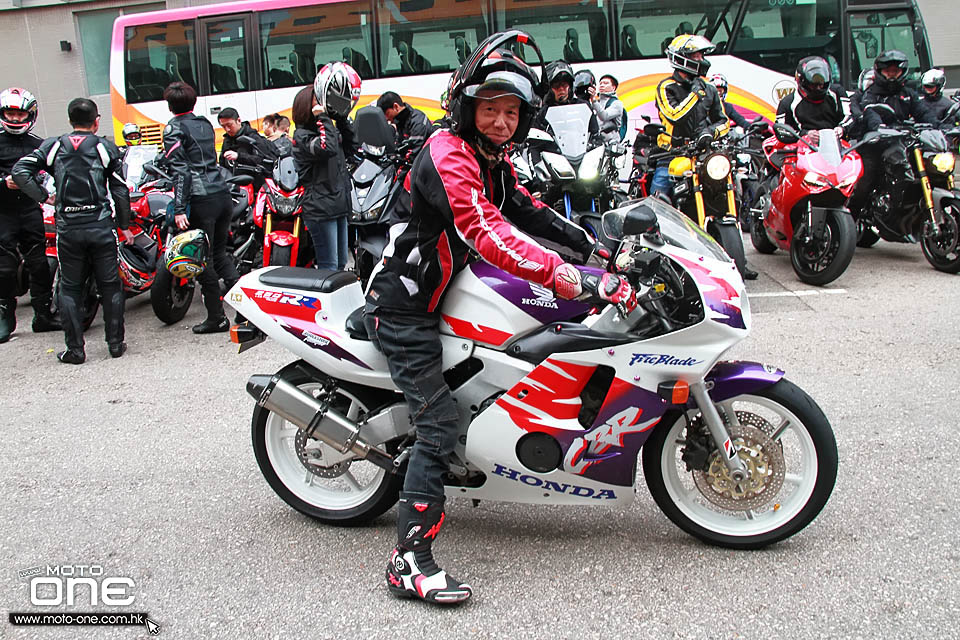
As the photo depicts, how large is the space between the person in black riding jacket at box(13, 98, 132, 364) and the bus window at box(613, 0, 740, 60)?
30.0 feet

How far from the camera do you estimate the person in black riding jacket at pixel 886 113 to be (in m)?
8.12

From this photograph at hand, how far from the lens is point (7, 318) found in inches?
305

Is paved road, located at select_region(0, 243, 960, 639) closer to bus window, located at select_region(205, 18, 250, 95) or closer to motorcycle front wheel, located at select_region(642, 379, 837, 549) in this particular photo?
motorcycle front wheel, located at select_region(642, 379, 837, 549)

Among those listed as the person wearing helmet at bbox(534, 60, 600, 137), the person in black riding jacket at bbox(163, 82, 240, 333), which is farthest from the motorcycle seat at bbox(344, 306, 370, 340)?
the person wearing helmet at bbox(534, 60, 600, 137)

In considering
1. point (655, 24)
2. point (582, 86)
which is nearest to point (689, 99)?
point (582, 86)

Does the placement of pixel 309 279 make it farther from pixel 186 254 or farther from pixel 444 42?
pixel 444 42

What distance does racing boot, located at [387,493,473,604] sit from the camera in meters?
2.98

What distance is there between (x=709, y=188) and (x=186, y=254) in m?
4.47

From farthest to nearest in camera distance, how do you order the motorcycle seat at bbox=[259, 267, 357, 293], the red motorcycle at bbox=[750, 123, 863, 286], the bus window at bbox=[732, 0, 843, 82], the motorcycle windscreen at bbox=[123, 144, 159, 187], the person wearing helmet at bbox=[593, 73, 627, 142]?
the bus window at bbox=[732, 0, 843, 82] → the person wearing helmet at bbox=[593, 73, 627, 142] → the motorcycle windscreen at bbox=[123, 144, 159, 187] → the red motorcycle at bbox=[750, 123, 863, 286] → the motorcycle seat at bbox=[259, 267, 357, 293]

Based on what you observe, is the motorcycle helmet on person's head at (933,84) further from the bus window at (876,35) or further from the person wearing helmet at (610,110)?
the bus window at (876,35)

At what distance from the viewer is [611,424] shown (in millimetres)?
3043

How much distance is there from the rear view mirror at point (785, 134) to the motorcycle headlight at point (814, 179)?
1.18ft

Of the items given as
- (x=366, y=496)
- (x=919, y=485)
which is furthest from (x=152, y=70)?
(x=919, y=485)

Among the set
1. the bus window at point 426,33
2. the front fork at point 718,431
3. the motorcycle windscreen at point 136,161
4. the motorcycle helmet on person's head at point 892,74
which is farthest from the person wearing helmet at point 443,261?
the bus window at point 426,33
